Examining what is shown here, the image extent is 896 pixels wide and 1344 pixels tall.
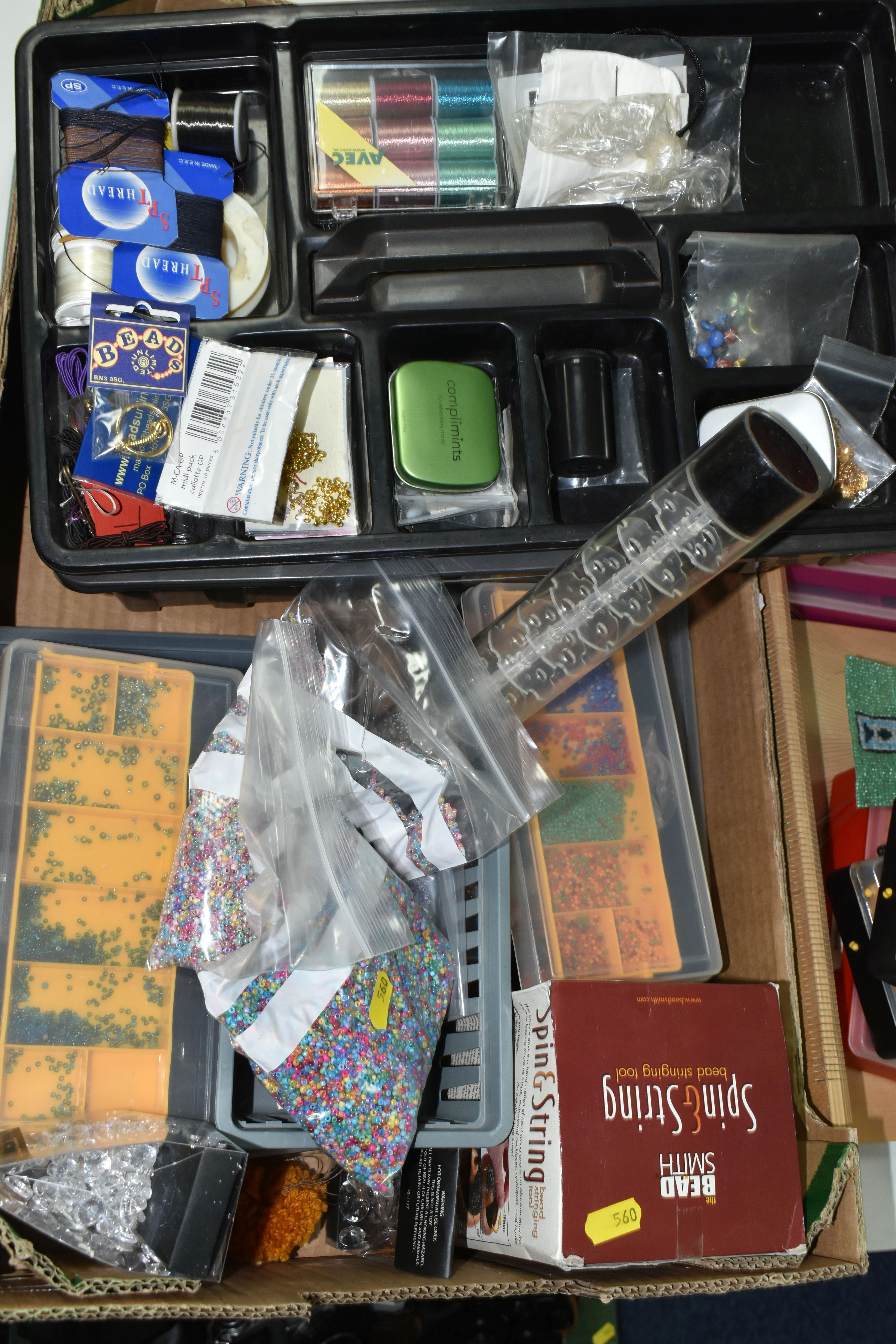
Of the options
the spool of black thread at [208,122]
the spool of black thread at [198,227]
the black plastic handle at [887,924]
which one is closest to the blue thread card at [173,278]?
the spool of black thread at [198,227]

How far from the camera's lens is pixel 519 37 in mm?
910

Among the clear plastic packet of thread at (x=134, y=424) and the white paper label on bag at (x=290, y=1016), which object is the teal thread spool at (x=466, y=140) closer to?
the clear plastic packet of thread at (x=134, y=424)

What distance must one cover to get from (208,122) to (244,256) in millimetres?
122

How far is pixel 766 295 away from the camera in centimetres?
95

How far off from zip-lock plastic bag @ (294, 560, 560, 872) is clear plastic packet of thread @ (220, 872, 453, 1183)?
0.32 ft

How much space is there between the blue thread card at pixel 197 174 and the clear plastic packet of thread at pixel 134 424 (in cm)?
22

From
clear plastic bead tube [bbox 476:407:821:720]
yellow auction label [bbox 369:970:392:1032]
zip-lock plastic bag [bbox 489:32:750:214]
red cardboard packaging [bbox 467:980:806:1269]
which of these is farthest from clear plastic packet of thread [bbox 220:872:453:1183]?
zip-lock plastic bag [bbox 489:32:750:214]

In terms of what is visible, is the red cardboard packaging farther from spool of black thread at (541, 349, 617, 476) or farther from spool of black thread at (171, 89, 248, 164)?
spool of black thread at (171, 89, 248, 164)

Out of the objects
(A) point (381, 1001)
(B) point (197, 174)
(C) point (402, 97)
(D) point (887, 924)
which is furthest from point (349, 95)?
(D) point (887, 924)

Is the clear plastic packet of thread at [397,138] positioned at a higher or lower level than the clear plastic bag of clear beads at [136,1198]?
higher

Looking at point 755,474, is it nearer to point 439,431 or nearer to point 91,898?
point 439,431

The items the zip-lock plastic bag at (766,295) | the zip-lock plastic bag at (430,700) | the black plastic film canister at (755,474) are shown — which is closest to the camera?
the black plastic film canister at (755,474)

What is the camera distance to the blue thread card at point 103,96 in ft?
2.89

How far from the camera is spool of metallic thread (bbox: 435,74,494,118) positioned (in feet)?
2.96
